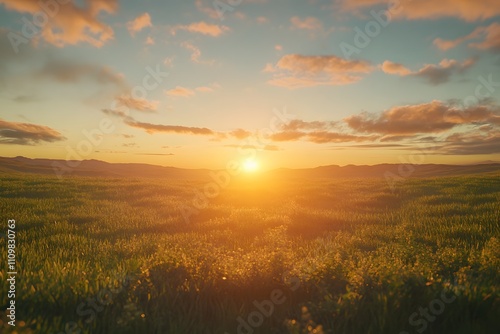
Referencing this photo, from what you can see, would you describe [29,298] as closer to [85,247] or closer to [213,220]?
[85,247]

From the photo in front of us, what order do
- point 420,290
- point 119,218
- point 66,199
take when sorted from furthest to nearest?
1. point 66,199
2. point 119,218
3. point 420,290

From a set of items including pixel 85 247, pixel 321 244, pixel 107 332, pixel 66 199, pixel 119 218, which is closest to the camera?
pixel 107 332

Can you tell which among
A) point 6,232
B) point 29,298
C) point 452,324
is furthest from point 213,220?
point 452,324

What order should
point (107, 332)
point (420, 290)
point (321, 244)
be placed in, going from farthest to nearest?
point (321, 244) → point (420, 290) → point (107, 332)

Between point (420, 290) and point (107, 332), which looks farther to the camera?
point (420, 290)

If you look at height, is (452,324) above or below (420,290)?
below

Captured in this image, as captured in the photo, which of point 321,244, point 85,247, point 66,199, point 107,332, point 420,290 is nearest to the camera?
point 107,332

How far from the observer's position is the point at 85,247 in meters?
8.88

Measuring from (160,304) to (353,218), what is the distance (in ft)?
35.7

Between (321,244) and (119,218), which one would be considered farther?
(119,218)

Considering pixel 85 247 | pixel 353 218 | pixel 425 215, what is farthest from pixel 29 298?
pixel 425 215

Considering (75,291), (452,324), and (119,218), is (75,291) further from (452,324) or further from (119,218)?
(119,218)

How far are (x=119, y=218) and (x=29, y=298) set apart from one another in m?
9.06

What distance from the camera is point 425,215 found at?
13922 millimetres
